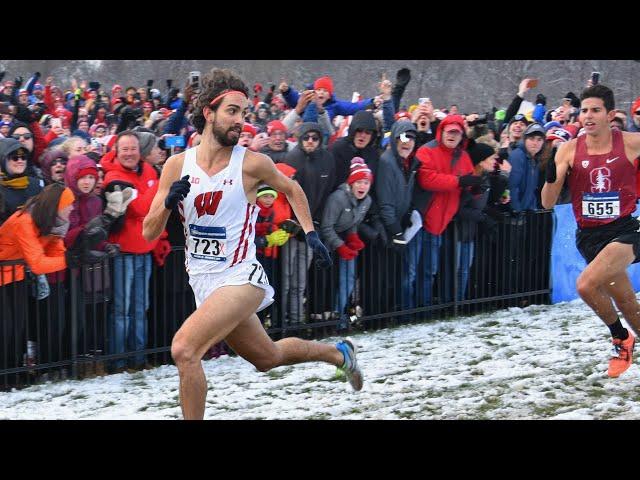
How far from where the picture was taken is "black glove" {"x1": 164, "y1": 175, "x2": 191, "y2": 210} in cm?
541

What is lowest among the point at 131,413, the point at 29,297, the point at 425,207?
the point at 131,413

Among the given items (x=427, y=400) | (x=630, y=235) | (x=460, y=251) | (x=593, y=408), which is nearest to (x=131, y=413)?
(x=427, y=400)

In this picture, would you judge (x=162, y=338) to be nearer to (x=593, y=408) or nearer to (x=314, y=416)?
(x=314, y=416)

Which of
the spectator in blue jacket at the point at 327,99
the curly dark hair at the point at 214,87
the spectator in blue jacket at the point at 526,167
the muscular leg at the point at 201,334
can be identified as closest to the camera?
the muscular leg at the point at 201,334

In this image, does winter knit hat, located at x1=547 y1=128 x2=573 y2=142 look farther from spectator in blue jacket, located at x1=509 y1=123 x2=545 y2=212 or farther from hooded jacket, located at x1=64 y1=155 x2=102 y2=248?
hooded jacket, located at x1=64 y1=155 x2=102 y2=248

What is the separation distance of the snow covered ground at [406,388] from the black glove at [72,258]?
901 millimetres

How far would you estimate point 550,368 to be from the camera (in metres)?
7.98

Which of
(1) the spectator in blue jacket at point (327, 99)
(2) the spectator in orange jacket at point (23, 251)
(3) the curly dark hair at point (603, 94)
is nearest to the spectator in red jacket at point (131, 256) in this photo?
(2) the spectator in orange jacket at point (23, 251)

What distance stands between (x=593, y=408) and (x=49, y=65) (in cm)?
3105

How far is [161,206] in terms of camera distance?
18.5 feet

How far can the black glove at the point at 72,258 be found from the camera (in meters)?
7.64

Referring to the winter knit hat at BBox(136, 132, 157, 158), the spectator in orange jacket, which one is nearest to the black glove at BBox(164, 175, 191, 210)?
the spectator in orange jacket

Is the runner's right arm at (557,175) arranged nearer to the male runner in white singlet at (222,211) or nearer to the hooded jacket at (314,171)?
the hooded jacket at (314,171)

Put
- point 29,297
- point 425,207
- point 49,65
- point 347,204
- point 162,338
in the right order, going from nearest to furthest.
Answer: point 29,297, point 162,338, point 347,204, point 425,207, point 49,65
